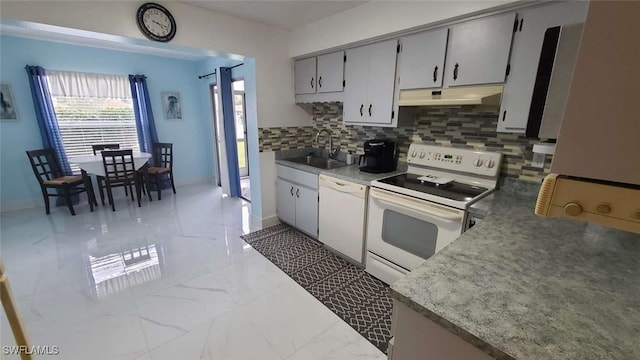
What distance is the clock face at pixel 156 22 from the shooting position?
7.54 ft

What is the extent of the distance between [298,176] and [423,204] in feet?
5.14

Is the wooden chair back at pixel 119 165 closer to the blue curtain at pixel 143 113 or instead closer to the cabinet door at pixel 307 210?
the blue curtain at pixel 143 113

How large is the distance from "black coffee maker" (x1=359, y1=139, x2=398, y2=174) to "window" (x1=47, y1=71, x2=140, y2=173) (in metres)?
4.62

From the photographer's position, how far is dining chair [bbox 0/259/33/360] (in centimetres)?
92

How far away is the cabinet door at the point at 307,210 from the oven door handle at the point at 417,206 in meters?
0.85

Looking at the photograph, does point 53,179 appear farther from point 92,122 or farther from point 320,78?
point 320,78

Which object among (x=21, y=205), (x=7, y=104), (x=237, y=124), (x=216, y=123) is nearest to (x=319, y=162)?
(x=216, y=123)

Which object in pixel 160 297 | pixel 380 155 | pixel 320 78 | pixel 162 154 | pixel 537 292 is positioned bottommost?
pixel 160 297

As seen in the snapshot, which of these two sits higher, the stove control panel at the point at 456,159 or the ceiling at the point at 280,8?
the ceiling at the point at 280,8

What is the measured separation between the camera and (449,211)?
1.80 metres

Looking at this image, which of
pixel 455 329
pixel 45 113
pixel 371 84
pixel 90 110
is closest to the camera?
pixel 455 329

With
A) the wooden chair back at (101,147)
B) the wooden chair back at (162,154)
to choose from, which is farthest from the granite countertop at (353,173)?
the wooden chair back at (101,147)

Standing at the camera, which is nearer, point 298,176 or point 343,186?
point 343,186

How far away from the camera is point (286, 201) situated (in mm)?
3387
